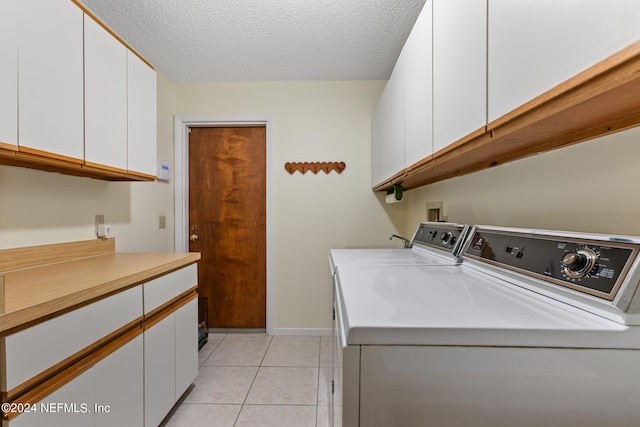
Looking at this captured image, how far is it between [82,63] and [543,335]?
78.2 inches

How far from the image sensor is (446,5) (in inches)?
42.7

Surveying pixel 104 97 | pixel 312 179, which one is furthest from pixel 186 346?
pixel 312 179

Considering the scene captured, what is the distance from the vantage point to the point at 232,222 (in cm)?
290

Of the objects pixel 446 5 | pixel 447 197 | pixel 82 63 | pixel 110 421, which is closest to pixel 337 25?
pixel 446 5

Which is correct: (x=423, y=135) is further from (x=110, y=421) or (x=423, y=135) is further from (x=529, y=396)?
(x=110, y=421)

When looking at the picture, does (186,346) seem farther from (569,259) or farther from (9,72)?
(569,259)

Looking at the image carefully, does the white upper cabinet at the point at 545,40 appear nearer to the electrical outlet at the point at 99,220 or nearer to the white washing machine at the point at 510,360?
the white washing machine at the point at 510,360

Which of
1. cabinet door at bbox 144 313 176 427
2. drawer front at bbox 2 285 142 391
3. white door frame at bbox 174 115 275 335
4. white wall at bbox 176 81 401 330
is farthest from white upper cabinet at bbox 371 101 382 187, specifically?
drawer front at bbox 2 285 142 391

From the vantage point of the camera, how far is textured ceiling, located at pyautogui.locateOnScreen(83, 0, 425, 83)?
5.93ft

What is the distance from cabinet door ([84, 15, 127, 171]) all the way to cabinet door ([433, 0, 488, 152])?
1609mm

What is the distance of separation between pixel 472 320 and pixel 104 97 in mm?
1899

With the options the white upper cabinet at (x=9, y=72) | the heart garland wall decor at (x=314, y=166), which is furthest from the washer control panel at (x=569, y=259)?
the heart garland wall decor at (x=314, y=166)

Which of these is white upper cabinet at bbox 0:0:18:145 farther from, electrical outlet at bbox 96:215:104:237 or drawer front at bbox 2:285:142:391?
electrical outlet at bbox 96:215:104:237

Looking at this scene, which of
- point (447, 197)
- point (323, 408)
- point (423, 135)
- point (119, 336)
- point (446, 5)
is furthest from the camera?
point (447, 197)
